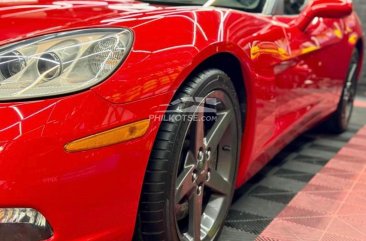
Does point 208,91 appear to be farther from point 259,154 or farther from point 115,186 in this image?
point 259,154

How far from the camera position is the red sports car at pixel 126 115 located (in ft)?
3.77

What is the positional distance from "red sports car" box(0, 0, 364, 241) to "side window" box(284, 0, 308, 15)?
611mm

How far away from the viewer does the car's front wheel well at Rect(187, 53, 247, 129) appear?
5.39 ft

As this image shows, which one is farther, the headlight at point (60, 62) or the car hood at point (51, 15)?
the car hood at point (51, 15)

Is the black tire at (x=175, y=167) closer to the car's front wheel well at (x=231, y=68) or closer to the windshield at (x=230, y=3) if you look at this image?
the car's front wheel well at (x=231, y=68)

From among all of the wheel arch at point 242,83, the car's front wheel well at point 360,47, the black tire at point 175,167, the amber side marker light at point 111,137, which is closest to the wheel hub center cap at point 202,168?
the black tire at point 175,167

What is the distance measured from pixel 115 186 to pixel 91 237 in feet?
0.50

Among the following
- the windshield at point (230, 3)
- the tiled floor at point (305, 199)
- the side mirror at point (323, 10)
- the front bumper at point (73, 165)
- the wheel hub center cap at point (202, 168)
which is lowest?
the tiled floor at point (305, 199)

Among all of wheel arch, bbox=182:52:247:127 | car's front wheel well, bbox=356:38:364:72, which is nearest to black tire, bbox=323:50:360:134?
car's front wheel well, bbox=356:38:364:72

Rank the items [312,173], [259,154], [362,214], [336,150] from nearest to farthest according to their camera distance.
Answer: [259,154]
[362,214]
[312,173]
[336,150]

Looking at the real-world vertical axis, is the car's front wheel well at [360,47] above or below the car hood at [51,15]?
below

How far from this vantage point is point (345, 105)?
3.77m

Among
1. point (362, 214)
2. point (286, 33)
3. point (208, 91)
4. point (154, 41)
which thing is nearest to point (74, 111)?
point (154, 41)

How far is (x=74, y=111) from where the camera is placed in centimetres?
117
